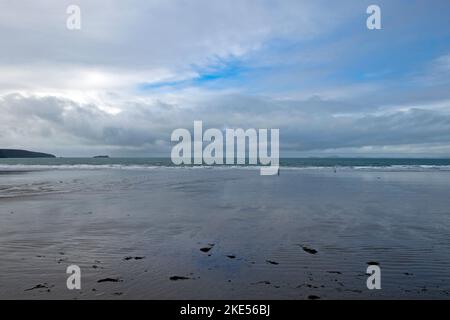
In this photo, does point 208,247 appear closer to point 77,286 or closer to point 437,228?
point 77,286

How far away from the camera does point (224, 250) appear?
9.38 m

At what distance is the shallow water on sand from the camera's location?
21.9 ft

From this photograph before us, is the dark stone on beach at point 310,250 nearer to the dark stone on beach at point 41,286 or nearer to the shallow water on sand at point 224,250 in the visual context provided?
the shallow water on sand at point 224,250

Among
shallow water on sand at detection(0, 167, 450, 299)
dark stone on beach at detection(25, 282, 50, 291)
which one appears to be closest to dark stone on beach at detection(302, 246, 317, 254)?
shallow water on sand at detection(0, 167, 450, 299)

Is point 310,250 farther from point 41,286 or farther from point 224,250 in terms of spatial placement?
point 41,286

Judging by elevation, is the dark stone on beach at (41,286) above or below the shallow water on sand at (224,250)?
above

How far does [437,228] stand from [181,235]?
8.71 m

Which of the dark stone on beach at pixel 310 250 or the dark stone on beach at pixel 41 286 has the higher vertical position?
the dark stone on beach at pixel 41 286

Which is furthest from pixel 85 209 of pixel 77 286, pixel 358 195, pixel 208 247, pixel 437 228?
pixel 358 195

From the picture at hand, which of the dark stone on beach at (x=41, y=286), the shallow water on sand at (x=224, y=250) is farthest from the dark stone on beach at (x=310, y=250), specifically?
the dark stone on beach at (x=41, y=286)

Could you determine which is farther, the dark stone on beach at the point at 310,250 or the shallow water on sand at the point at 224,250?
the dark stone on beach at the point at 310,250

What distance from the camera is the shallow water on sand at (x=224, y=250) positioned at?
6668mm

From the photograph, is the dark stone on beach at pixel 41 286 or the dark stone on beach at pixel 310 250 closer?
the dark stone on beach at pixel 41 286
